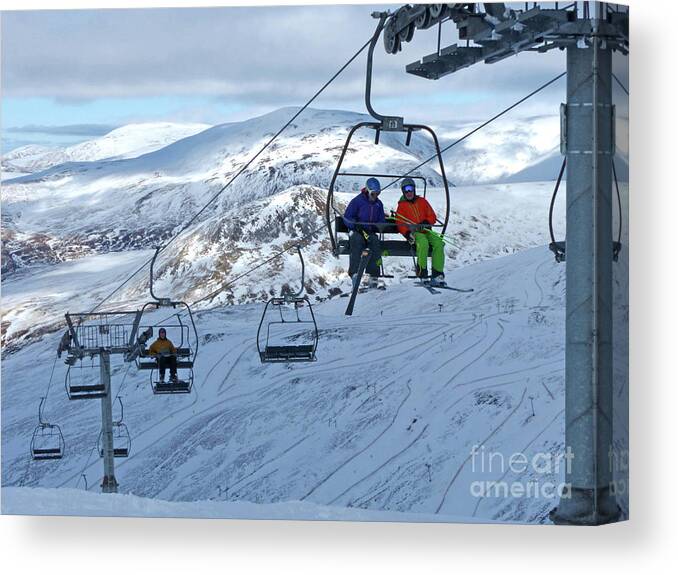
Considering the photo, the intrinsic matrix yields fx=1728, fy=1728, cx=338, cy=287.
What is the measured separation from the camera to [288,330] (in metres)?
16.2

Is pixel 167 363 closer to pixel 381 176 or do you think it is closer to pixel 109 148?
pixel 109 148

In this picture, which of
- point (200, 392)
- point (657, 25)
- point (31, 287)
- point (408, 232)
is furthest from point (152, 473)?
point (657, 25)

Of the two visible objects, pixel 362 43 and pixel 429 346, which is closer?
pixel 362 43

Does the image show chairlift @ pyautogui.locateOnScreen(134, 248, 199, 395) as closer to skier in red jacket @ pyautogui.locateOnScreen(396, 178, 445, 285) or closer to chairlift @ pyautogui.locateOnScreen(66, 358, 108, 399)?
chairlift @ pyautogui.locateOnScreen(66, 358, 108, 399)

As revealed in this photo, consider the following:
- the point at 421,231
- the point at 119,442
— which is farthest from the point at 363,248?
the point at 119,442

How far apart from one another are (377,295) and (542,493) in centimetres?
249

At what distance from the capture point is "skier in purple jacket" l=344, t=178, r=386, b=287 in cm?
1408

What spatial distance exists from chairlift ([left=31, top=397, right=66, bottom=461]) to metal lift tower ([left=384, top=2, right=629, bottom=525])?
15.0ft

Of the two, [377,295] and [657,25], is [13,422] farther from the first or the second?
[657,25]

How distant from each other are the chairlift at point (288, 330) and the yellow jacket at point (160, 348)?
2.66ft

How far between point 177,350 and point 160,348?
0.58 ft

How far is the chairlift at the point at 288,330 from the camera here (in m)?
15.0

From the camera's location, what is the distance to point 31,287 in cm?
1550

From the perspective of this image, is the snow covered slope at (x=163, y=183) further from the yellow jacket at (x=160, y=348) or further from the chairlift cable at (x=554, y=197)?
the chairlift cable at (x=554, y=197)
